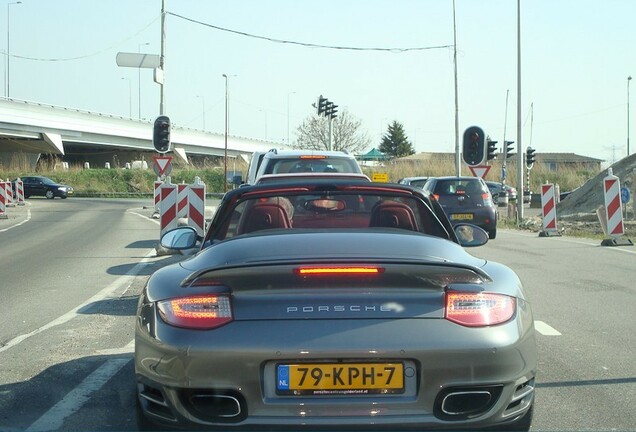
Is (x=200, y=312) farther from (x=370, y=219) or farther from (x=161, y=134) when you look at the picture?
(x=161, y=134)

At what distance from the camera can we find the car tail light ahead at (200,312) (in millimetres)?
3848

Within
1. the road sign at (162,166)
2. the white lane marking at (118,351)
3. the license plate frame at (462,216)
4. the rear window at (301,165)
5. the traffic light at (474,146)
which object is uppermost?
the traffic light at (474,146)

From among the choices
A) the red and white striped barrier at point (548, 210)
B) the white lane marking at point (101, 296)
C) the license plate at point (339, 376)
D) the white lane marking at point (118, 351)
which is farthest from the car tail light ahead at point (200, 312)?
the red and white striped barrier at point (548, 210)

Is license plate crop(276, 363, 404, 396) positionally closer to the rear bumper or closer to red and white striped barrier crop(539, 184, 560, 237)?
the rear bumper

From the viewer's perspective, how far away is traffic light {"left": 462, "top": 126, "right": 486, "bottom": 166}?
2878 centimetres

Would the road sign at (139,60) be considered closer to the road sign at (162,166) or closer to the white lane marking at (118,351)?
the road sign at (162,166)

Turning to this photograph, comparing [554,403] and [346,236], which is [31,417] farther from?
[554,403]

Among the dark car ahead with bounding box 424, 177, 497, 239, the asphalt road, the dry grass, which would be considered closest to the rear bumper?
the asphalt road

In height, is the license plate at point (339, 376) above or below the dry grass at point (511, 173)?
below

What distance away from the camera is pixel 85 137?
247 feet

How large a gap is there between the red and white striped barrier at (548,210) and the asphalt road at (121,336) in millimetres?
4790

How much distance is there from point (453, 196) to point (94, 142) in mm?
59398

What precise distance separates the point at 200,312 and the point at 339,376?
672 millimetres

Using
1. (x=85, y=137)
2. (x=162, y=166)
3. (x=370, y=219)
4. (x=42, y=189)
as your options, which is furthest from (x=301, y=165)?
(x=85, y=137)
